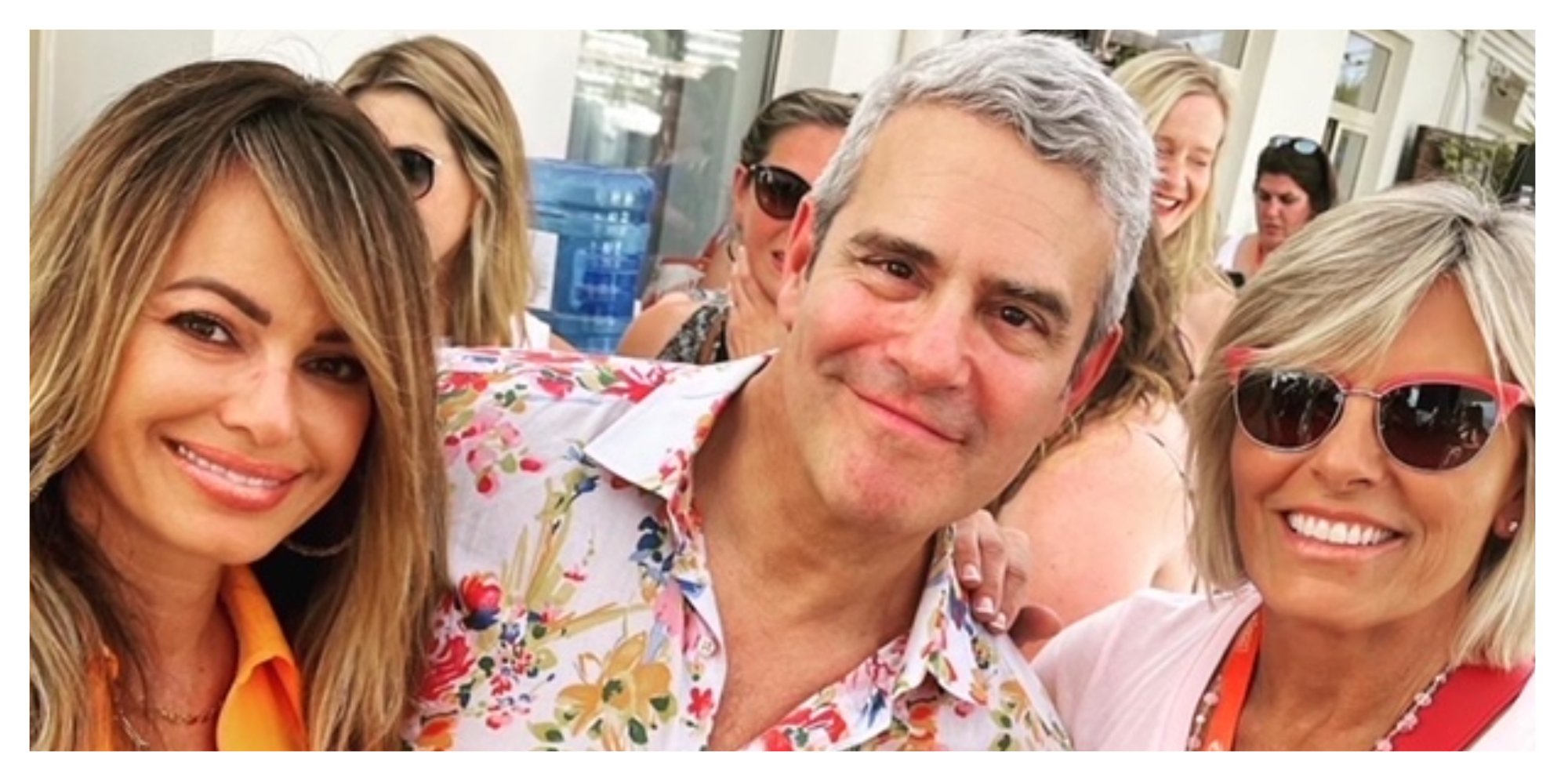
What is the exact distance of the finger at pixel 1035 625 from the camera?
142 centimetres

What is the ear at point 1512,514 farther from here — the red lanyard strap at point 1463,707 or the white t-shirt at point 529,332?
the white t-shirt at point 529,332

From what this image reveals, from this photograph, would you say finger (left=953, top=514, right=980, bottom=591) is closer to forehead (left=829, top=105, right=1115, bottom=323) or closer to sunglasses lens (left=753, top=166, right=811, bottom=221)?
forehead (left=829, top=105, right=1115, bottom=323)

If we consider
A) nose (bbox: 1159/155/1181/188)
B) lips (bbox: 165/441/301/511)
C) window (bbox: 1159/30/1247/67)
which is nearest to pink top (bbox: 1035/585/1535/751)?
nose (bbox: 1159/155/1181/188)

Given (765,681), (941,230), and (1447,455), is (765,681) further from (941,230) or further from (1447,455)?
(1447,455)

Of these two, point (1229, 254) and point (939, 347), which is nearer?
point (939, 347)

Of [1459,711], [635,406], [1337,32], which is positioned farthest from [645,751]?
[1337,32]

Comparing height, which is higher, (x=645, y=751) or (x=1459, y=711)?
(x=1459, y=711)

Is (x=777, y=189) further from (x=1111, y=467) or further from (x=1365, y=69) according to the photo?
(x=1365, y=69)

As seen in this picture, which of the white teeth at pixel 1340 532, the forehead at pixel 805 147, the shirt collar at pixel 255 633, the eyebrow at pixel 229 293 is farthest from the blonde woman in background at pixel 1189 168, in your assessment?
the shirt collar at pixel 255 633

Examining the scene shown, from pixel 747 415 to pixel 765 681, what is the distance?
27 cm

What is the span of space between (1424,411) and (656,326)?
3.11 feet

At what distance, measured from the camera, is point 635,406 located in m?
1.27

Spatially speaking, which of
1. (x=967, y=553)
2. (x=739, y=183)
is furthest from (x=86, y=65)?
(x=967, y=553)

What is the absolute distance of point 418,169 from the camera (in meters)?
1.45
